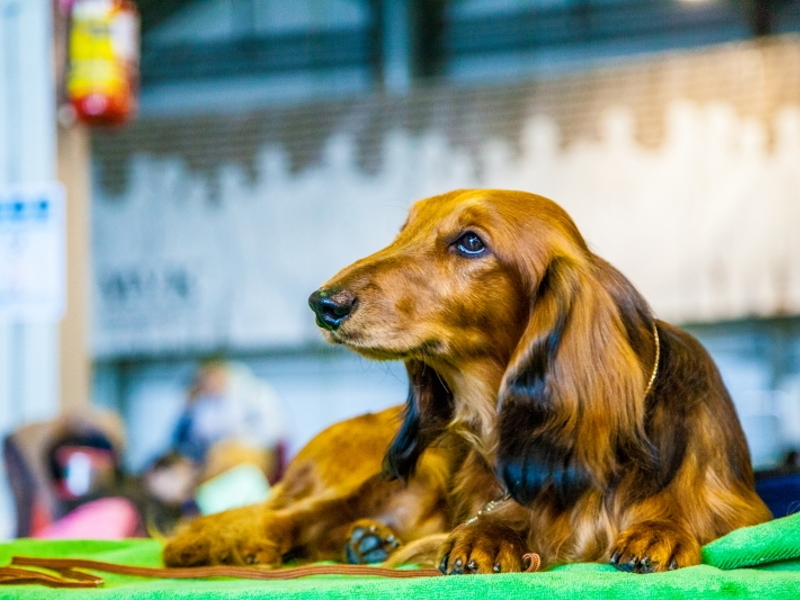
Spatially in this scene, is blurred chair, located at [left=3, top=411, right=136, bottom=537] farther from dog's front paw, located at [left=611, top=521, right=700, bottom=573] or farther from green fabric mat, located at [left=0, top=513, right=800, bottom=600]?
dog's front paw, located at [left=611, top=521, right=700, bottom=573]

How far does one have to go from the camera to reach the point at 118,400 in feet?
22.4

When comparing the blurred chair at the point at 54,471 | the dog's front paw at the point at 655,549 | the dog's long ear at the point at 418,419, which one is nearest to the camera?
the dog's front paw at the point at 655,549

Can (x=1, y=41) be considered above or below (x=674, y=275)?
above

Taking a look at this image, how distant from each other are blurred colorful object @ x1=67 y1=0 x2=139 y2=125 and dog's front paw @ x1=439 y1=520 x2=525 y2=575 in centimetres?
275

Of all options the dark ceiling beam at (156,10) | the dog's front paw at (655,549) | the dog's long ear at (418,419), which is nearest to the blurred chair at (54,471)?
the dog's long ear at (418,419)

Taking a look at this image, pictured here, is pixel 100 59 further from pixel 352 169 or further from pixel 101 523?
pixel 352 169

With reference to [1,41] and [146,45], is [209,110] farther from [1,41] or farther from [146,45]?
[1,41]

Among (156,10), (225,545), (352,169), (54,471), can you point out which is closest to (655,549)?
(225,545)

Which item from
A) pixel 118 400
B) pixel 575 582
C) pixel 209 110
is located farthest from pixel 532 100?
pixel 575 582

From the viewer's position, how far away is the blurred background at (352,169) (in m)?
5.17

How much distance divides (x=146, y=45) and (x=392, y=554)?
655 centimetres

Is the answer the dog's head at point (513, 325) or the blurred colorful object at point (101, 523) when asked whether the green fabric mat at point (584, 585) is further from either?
the blurred colorful object at point (101, 523)

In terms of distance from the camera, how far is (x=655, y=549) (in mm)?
1223

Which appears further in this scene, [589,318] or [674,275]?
[674,275]
